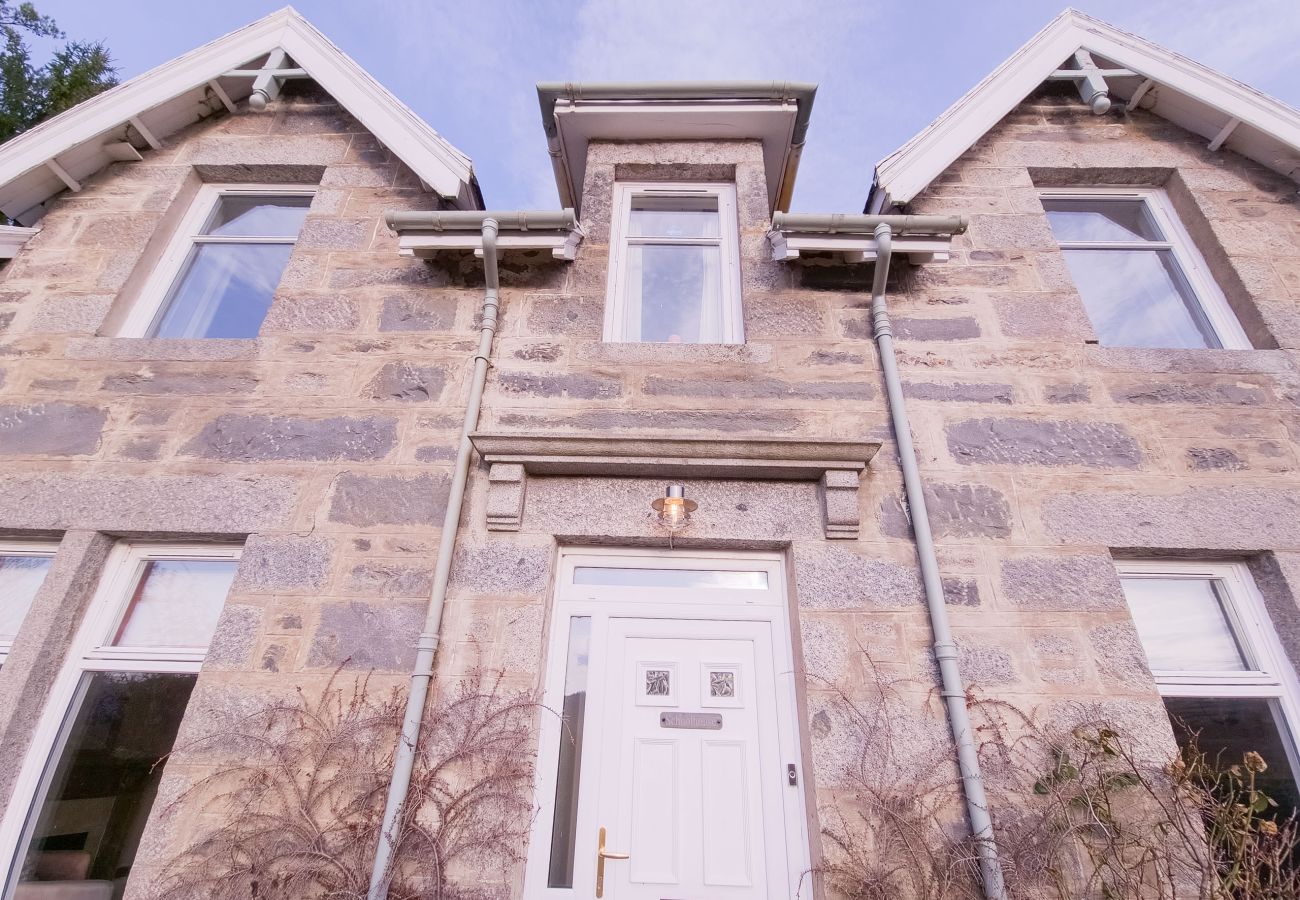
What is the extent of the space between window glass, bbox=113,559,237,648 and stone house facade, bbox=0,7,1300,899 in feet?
0.08

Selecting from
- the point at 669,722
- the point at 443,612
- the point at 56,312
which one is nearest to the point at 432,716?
the point at 443,612

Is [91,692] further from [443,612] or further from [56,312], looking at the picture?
[56,312]

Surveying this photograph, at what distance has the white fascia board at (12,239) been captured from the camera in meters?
4.32

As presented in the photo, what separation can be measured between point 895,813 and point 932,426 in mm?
1930

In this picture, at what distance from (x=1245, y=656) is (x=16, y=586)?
245 inches

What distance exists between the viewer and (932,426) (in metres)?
3.64

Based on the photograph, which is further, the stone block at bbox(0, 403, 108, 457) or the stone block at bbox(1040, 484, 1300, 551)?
the stone block at bbox(0, 403, 108, 457)

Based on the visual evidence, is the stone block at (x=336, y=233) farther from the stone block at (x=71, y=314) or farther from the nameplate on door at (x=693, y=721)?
the nameplate on door at (x=693, y=721)

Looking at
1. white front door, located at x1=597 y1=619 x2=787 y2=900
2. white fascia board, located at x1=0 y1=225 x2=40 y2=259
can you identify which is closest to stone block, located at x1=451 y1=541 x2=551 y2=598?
white front door, located at x1=597 y1=619 x2=787 y2=900

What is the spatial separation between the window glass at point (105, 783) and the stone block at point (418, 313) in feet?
7.03

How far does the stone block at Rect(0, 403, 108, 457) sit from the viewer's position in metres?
3.63

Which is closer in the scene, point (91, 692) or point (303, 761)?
point (303, 761)

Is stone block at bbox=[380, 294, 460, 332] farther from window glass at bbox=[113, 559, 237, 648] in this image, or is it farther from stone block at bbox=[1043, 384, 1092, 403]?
stone block at bbox=[1043, 384, 1092, 403]

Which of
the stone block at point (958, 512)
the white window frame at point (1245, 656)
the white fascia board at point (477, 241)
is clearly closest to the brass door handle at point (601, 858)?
the stone block at point (958, 512)
